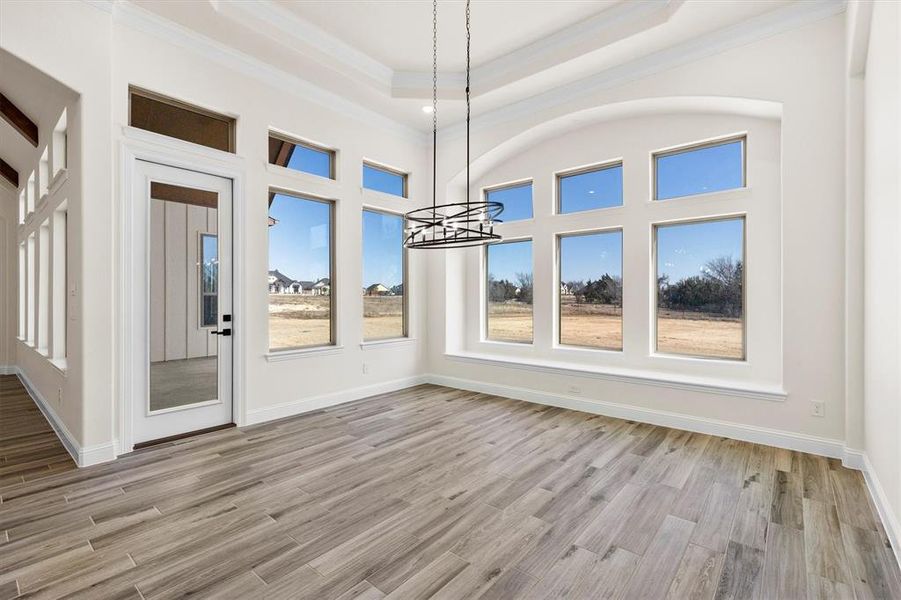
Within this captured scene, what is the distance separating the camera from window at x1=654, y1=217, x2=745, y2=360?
444cm

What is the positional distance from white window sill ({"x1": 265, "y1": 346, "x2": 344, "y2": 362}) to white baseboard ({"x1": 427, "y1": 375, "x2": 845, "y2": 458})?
1.92 metres

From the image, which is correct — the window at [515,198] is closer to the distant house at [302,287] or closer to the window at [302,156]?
the window at [302,156]

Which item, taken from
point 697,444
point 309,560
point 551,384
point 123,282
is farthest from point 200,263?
point 697,444

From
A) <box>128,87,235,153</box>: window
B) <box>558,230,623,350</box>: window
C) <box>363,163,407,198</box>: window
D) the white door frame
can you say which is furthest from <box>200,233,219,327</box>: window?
<box>558,230,623,350</box>: window

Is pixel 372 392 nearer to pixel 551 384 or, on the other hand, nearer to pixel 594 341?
pixel 551 384

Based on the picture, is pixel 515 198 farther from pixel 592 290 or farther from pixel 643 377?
pixel 643 377

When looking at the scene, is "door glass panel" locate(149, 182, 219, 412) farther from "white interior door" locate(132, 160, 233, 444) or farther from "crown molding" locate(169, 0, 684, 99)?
"crown molding" locate(169, 0, 684, 99)

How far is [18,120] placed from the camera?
4891 millimetres

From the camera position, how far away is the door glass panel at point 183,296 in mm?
3820

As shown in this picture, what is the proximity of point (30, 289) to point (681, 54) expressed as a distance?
9265 mm

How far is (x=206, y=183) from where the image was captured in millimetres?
4105

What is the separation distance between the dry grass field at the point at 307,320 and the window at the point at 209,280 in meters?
0.60

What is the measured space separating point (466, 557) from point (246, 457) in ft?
7.27

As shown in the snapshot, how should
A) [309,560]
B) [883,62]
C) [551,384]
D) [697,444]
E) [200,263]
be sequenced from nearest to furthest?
[309,560] < [883,62] < [697,444] < [200,263] < [551,384]
